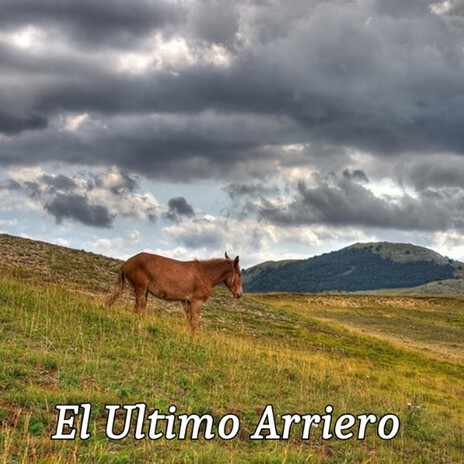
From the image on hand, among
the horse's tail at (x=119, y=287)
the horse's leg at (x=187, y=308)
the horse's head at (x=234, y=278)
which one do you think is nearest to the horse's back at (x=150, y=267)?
the horse's tail at (x=119, y=287)

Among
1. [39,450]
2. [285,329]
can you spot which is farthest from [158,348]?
[285,329]

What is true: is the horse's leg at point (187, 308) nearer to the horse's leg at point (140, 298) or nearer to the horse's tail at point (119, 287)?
the horse's leg at point (140, 298)

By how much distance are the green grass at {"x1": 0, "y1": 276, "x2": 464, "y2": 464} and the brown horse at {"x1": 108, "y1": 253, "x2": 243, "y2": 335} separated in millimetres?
992

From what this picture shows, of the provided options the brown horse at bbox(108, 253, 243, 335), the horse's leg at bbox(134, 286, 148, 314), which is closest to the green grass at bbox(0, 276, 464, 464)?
the horse's leg at bbox(134, 286, 148, 314)

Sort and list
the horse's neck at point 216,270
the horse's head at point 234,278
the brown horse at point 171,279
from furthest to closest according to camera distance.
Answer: the horse's head at point 234,278 < the horse's neck at point 216,270 < the brown horse at point 171,279

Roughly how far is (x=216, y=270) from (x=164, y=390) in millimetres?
10133

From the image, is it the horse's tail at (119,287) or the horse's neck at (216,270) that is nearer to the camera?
the horse's tail at (119,287)

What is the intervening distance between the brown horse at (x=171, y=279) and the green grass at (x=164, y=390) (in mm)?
992

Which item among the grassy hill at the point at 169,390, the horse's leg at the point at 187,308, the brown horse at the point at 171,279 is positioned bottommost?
the grassy hill at the point at 169,390

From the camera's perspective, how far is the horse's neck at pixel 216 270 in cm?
2225

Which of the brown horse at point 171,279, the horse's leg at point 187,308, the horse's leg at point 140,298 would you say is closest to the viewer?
the brown horse at point 171,279

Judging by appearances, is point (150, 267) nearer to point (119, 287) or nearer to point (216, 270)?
point (119, 287)

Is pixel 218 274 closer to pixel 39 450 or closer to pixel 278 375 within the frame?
pixel 278 375

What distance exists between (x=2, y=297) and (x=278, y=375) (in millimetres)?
10323
